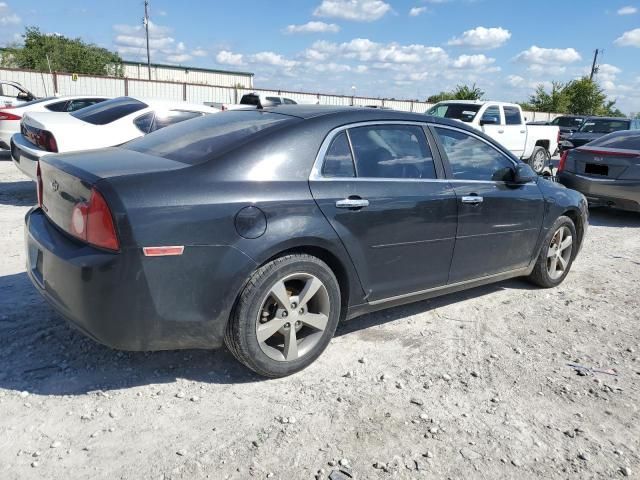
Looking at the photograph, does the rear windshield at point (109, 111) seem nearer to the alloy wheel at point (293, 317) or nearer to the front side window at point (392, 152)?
the front side window at point (392, 152)

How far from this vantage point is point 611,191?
830cm

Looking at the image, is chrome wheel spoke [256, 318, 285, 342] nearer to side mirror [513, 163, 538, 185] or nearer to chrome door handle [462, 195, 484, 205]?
chrome door handle [462, 195, 484, 205]

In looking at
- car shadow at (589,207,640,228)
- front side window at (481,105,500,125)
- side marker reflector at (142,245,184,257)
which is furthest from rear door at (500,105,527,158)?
side marker reflector at (142,245,184,257)

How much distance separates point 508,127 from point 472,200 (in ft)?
34.3

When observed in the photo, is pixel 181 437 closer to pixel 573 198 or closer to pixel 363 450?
pixel 363 450

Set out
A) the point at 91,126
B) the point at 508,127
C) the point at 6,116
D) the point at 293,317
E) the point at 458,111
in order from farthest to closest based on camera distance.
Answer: the point at 508,127, the point at 458,111, the point at 6,116, the point at 91,126, the point at 293,317

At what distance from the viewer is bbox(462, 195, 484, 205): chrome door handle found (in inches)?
154

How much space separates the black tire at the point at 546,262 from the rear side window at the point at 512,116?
9115 millimetres

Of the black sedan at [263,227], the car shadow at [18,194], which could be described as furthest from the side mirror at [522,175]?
the car shadow at [18,194]

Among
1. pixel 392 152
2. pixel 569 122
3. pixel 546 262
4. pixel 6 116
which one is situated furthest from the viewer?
pixel 569 122

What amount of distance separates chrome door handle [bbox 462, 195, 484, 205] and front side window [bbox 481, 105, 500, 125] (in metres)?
9.56

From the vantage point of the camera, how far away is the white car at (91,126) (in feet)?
22.2

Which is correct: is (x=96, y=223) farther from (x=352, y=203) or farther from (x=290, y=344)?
(x=352, y=203)

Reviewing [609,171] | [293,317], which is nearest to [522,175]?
[293,317]
